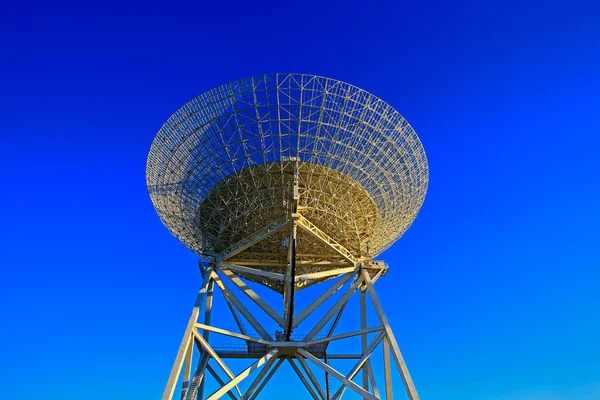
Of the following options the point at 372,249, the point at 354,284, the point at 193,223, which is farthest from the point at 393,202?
the point at 193,223

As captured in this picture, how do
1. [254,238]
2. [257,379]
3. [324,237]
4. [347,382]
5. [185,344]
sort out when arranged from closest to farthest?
[347,382] → [185,344] → [257,379] → [254,238] → [324,237]

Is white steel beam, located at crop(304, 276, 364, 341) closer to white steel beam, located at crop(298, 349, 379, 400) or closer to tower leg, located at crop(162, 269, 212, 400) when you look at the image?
white steel beam, located at crop(298, 349, 379, 400)

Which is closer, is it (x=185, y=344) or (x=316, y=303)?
(x=185, y=344)

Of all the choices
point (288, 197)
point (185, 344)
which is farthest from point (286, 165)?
point (185, 344)

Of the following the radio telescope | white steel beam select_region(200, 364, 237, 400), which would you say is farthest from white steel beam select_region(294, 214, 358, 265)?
white steel beam select_region(200, 364, 237, 400)

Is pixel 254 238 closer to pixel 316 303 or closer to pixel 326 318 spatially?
pixel 316 303

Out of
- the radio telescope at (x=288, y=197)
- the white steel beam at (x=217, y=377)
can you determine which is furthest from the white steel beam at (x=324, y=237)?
the white steel beam at (x=217, y=377)

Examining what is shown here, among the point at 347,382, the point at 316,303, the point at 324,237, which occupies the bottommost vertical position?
the point at 347,382

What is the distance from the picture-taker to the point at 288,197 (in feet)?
106

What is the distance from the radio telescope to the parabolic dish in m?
0.07

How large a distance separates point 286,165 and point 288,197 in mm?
2013

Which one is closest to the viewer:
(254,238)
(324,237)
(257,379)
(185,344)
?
(185,344)

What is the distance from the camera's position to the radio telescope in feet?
100

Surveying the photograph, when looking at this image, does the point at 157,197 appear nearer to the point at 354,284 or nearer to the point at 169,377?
the point at 169,377
